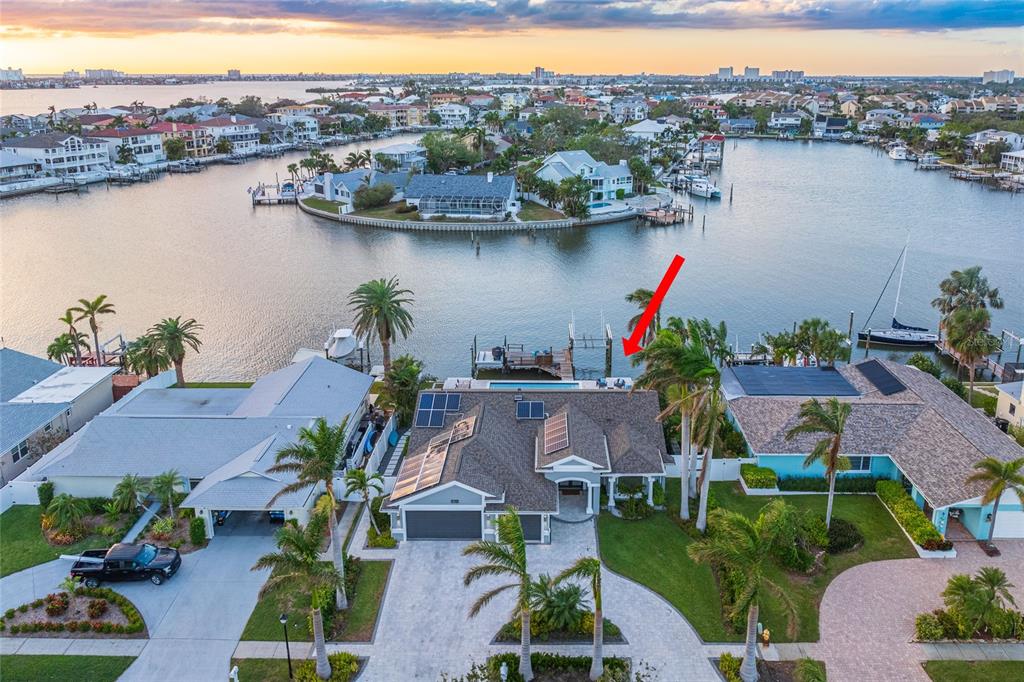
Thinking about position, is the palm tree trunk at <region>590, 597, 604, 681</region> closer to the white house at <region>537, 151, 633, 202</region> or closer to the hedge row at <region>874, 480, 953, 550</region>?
the hedge row at <region>874, 480, 953, 550</region>

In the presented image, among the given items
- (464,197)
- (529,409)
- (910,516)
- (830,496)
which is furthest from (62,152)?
(910,516)

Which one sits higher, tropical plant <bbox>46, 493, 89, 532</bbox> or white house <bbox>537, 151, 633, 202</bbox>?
white house <bbox>537, 151, 633, 202</bbox>

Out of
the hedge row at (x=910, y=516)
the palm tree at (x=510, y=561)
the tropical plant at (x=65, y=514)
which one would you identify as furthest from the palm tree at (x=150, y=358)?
the hedge row at (x=910, y=516)

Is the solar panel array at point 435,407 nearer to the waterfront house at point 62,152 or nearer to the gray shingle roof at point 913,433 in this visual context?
the gray shingle roof at point 913,433

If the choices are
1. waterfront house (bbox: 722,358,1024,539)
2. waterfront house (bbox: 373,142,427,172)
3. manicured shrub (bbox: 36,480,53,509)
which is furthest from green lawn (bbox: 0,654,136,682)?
waterfront house (bbox: 373,142,427,172)

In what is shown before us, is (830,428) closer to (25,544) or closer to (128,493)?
(128,493)

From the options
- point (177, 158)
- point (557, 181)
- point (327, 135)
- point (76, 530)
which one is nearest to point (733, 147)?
point (557, 181)

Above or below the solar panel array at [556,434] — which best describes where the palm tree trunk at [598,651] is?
below
